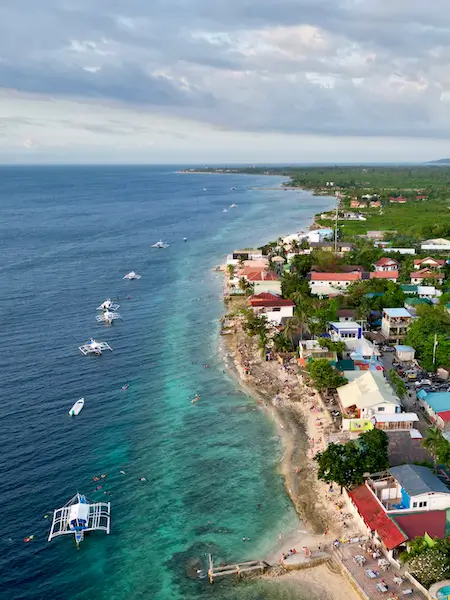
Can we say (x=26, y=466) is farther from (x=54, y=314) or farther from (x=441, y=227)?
(x=441, y=227)

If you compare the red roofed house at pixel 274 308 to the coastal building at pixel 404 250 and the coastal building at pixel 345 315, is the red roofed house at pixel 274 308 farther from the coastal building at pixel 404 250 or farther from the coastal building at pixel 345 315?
the coastal building at pixel 404 250

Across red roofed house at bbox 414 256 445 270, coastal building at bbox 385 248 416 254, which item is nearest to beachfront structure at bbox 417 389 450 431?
red roofed house at bbox 414 256 445 270

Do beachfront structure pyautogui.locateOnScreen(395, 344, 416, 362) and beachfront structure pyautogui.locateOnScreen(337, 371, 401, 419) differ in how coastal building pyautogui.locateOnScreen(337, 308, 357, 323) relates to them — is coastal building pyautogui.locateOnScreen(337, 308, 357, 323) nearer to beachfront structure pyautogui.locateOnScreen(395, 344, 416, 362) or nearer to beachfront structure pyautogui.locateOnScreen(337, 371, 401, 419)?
beachfront structure pyautogui.locateOnScreen(395, 344, 416, 362)

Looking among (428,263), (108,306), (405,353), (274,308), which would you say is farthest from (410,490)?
(428,263)

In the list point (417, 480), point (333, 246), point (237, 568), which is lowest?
point (237, 568)

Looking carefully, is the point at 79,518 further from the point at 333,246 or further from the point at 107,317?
the point at 333,246

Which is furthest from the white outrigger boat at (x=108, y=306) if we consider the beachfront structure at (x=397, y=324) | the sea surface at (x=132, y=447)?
the beachfront structure at (x=397, y=324)
